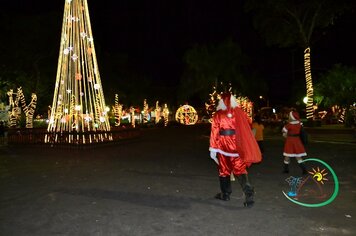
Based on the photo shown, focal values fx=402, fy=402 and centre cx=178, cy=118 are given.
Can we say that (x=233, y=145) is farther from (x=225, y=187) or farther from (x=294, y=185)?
(x=294, y=185)

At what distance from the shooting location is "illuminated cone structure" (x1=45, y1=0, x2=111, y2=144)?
59.6 feet

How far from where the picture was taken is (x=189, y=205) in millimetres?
7047

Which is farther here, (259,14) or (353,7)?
(259,14)

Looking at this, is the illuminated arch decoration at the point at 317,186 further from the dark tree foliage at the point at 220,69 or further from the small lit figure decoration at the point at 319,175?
the dark tree foliage at the point at 220,69

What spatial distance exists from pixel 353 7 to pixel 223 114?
26396mm

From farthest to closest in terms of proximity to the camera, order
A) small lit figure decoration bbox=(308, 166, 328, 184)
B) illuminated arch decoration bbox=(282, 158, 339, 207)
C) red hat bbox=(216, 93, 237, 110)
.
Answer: small lit figure decoration bbox=(308, 166, 328, 184)
red hat bbox=(216, 93, 237, 110)
illuminated arch decoration bbox=(282, 158, 339, 207)

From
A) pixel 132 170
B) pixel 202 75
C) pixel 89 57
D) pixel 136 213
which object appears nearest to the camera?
pixel 136 213

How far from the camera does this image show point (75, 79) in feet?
59.7

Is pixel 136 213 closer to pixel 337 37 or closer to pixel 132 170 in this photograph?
pixel 132 170

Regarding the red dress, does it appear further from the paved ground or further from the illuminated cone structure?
the illuminated cone structure

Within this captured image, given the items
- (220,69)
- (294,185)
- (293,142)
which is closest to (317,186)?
(294,185)

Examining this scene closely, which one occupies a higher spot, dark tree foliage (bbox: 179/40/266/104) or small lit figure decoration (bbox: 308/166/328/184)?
dark tree foliage (bbox: 179/40/266/104)

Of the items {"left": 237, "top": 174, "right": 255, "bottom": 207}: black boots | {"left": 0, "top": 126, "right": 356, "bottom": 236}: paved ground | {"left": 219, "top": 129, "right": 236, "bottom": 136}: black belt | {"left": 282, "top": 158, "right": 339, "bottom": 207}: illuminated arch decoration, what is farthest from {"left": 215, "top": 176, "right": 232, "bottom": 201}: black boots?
{"left": 282, "top": 158, "right": 339, "bottom": 207}: illuminated arch decoration

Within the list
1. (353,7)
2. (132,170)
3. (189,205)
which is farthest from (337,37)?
(189,205)
